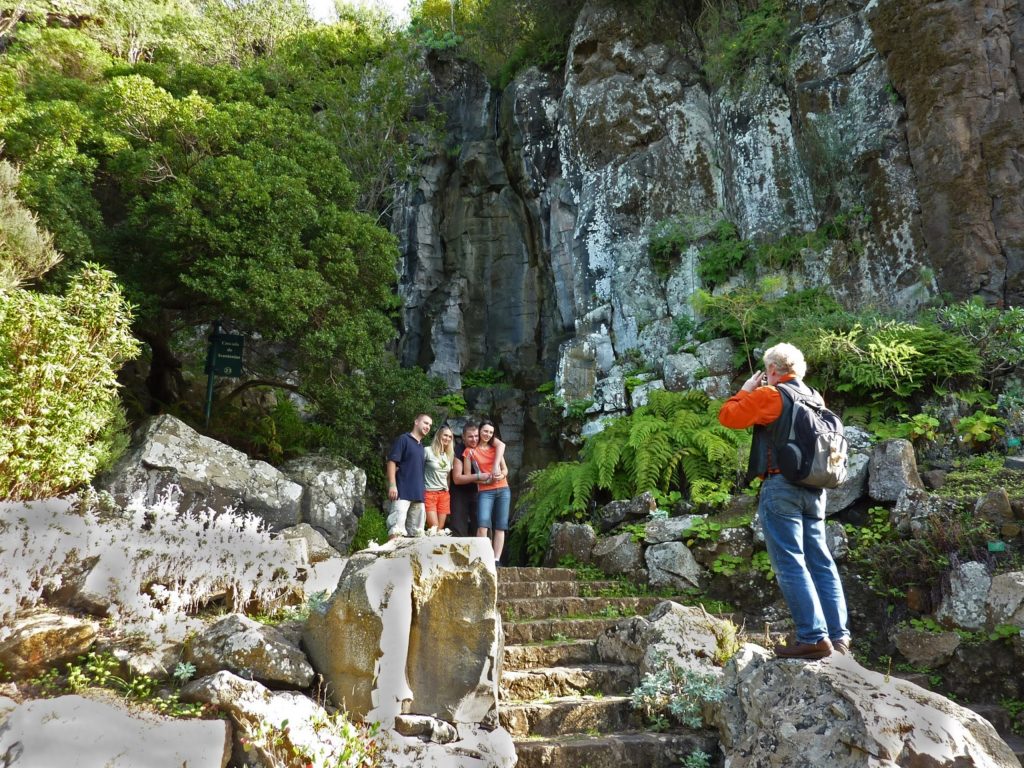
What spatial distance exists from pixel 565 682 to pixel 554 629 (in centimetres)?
87

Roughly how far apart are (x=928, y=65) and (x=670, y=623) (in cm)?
962

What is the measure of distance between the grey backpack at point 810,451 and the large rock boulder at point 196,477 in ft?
18.6

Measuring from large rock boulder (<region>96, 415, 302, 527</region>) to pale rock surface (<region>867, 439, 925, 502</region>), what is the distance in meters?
6.11

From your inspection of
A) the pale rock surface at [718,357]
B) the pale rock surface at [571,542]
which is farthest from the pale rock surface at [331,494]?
the pale rock surface at [718,357]

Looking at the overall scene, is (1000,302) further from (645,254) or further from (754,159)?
(645,254)

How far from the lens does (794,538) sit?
385cm

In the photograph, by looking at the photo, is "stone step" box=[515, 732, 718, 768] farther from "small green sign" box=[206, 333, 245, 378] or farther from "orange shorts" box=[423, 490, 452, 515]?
"small green sign" box=[206, 333, 245, 378]

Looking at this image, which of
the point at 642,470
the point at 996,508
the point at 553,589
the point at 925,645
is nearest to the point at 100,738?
the point at 553,589

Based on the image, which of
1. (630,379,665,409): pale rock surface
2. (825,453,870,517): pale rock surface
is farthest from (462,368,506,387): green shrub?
(825,453,870,517): pale rock surface

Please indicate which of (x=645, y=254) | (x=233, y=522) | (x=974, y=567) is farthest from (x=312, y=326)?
(x=974, y=567)

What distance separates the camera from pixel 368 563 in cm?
439

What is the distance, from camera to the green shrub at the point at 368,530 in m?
9.37

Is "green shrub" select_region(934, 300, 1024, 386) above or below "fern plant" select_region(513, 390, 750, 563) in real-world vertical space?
above

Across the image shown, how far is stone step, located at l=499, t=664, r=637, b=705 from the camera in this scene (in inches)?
190
